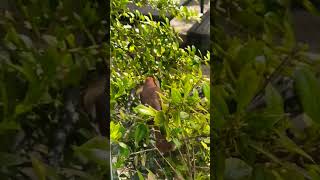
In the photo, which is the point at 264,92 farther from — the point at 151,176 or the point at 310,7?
the point at 151,176

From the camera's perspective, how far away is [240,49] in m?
0.87

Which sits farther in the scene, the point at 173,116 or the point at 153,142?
the point at 153,142

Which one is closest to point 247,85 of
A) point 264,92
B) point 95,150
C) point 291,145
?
point 264,92

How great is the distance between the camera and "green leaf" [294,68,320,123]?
0.83 meters

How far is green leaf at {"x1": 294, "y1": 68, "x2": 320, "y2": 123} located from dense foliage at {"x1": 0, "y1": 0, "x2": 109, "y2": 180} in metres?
0.38

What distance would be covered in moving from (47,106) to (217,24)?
14.9 inches

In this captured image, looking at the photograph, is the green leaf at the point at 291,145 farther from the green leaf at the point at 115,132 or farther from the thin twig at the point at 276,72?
the green leaf at the point at 115,132

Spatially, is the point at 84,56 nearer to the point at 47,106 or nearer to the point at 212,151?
the point at 47,106

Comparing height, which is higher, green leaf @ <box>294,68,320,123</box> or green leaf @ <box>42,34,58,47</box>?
green leaf @ <box>42,34,58,47</box>

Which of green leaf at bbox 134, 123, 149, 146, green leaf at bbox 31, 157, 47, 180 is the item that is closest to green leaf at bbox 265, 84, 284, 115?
green leaf at bbox 31, 157, 47, 180

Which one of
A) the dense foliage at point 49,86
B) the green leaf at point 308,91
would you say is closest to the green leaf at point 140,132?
the dense foliage at point 49,86

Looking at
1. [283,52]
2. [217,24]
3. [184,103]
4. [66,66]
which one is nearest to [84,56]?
[66,66]

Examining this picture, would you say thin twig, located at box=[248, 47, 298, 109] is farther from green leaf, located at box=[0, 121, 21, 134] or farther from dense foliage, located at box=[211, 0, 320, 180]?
green leaf, located at box=[0, 121, 21, 134]

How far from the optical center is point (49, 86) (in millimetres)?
957
